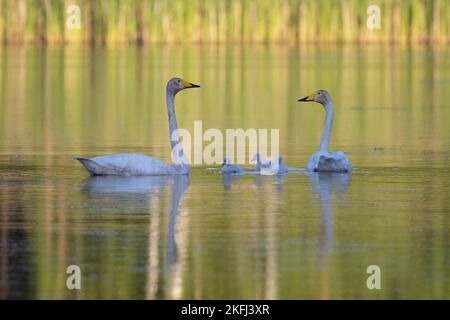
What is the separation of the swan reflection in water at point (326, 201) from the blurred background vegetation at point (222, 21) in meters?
46.5

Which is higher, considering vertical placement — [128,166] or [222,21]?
[222,21]

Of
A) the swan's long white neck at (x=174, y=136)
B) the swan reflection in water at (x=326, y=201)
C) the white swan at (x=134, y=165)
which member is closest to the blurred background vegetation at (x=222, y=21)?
the swan's long white neck at (x=174, y=136)

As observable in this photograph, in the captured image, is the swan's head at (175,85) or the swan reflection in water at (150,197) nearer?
the swan reflection in water at (150,197)

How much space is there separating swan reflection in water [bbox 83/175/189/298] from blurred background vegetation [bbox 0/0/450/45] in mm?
46631

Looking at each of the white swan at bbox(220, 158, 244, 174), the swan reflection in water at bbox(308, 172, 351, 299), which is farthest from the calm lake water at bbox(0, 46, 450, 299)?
the white swan at bbox(220, 158, 244, 174)

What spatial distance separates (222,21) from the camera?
6488cm

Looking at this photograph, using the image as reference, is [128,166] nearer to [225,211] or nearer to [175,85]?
[175,85]

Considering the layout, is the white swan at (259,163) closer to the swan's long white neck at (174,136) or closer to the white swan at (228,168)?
the white swan at (228,168)

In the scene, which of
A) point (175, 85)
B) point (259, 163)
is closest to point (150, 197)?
point (259, 163)

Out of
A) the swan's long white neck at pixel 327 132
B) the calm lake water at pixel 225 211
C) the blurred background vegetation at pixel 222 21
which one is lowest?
the calm lake water at pixel 225 211

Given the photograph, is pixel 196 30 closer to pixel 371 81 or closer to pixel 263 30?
pixel 263 30

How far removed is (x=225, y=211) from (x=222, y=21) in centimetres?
5304

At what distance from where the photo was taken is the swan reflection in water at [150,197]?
9.29 meters

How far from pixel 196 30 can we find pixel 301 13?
4868 mm
